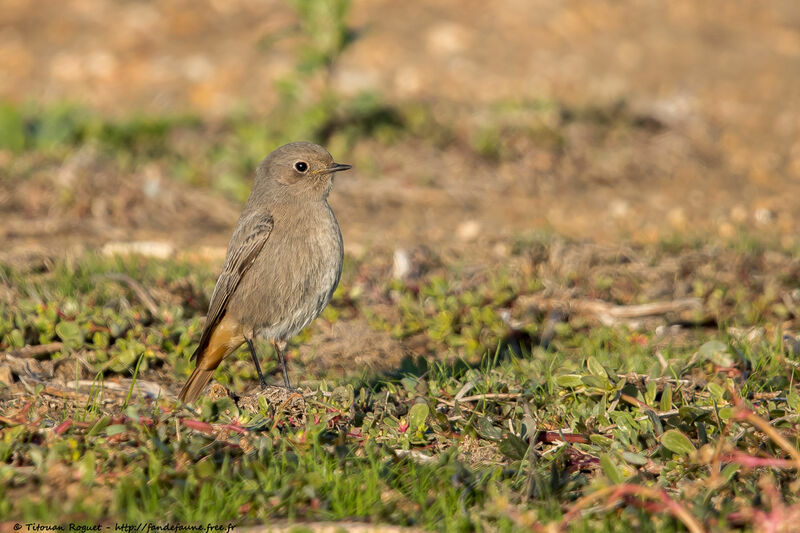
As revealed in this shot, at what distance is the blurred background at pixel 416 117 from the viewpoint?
900 centimetres

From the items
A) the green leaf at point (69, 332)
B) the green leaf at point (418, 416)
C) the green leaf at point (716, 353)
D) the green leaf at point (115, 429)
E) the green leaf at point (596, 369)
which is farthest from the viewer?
the green leaf at point (69, 332)

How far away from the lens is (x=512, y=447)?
4.23 m

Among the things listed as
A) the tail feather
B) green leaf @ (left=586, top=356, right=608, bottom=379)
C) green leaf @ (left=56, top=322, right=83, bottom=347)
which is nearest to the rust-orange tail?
the tail feather

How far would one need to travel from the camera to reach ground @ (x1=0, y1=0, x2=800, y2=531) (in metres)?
3.96

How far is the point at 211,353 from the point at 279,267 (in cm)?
64

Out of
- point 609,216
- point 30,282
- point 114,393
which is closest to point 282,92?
point 609,216

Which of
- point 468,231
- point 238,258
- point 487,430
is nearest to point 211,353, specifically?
point 238,258

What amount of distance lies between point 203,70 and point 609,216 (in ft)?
20.8

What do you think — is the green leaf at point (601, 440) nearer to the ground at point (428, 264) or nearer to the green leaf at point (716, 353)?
the ground at point (428, 264)

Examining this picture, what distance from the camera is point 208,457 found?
410cm

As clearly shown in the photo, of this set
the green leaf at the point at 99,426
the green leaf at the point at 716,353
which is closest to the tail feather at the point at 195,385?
the green leaf at the point at 99,426

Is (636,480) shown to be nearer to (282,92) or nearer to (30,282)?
(30,282)

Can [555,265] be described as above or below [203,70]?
below

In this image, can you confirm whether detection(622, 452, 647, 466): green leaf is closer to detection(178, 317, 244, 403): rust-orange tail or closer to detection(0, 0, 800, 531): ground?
detection(0, 0, 800, 531): ground
